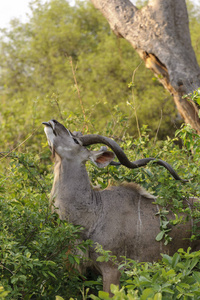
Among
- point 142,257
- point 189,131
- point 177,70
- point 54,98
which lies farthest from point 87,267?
point 177,70

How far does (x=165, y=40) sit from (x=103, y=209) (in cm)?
441

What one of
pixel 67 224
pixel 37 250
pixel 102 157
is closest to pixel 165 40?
pixel 102 157

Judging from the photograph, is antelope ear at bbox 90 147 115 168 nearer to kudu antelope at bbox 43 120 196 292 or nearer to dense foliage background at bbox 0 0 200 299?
kudu antelope at bbox 43 120 196 292

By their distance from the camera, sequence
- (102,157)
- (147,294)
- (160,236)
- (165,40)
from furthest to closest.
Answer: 1. (165,40)
2. (102,157)
3. (160,236)
4. (147,294)

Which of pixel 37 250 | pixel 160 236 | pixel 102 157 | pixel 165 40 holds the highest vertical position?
pixel 165 40

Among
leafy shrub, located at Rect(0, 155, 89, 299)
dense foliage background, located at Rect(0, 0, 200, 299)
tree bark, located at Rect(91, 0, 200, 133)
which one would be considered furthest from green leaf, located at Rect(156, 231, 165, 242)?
tree bark, located at Rect(91, 0, 200, 133)

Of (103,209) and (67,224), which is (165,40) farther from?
(67,224)

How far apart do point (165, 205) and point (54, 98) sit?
2.30 metres

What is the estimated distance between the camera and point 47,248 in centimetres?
353

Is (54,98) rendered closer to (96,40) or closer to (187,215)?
(187,215)

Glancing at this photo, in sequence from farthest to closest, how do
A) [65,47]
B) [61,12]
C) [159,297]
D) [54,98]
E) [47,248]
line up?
1. [61,12]
2. [65,47]
3. [54,98]
4. [47,248]
5. [159,297]

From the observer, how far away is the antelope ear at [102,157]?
14.0 feet

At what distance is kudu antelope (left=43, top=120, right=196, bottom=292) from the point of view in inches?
158

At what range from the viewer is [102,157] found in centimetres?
432
